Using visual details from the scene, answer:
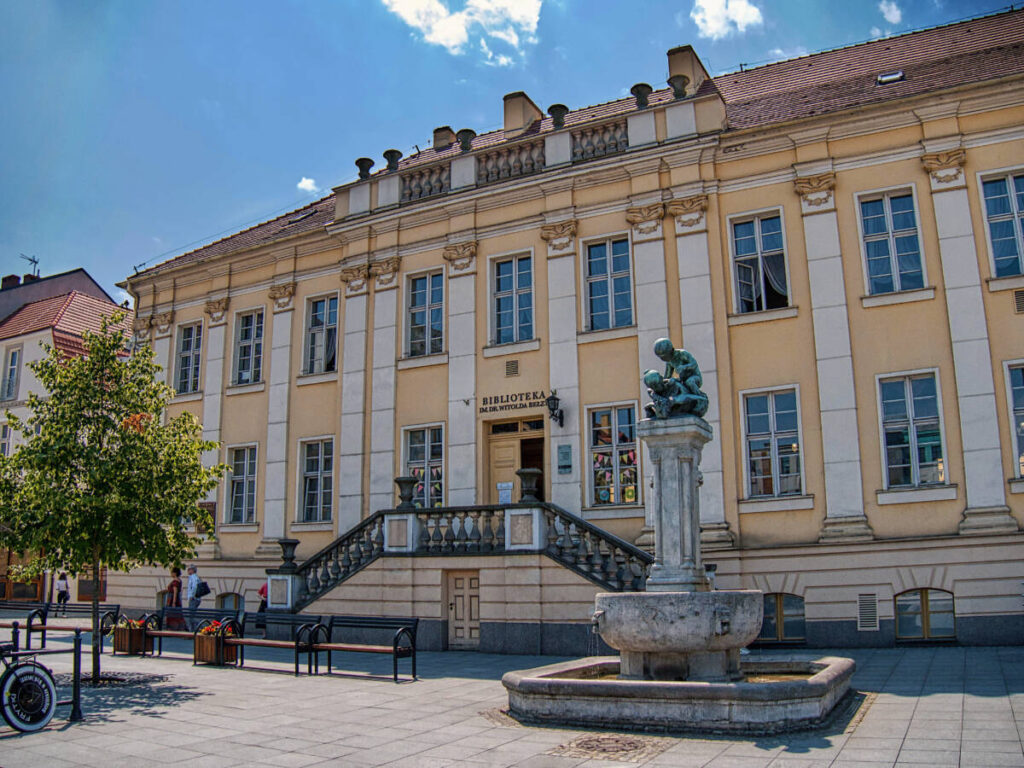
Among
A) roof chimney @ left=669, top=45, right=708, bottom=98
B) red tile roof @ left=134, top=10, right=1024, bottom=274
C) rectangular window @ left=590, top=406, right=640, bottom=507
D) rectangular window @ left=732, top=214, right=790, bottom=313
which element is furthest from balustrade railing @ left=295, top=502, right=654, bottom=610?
roof chimney @ left=669, top=45, right=708, bottom=98

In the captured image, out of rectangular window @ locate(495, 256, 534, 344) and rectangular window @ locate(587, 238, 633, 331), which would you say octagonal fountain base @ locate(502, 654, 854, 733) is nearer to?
rectangular window @ locate(587, 238, 633, 331)

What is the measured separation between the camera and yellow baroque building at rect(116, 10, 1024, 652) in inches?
631

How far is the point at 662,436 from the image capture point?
34.8 ft

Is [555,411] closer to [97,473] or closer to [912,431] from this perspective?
[912,431]

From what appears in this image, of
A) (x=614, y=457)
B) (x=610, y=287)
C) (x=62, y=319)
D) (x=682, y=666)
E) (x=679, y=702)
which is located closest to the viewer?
(x=679, y=702)

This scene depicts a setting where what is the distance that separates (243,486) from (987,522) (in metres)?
17.8

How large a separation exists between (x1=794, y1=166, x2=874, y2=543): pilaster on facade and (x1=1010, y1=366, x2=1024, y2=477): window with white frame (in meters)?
2.62

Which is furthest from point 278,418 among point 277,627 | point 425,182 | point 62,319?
point 62,319

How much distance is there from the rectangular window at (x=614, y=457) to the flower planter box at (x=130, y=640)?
936cm

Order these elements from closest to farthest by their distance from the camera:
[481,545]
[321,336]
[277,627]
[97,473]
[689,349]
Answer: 1. [97,473]
2. [481,545]
3. [689,349]
4. [277,627]
5. [321,336]

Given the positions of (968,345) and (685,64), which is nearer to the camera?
(968,345)

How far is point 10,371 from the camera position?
1470 inches

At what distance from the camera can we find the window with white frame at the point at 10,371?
122 ft

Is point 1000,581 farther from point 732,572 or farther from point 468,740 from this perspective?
point 468,740
